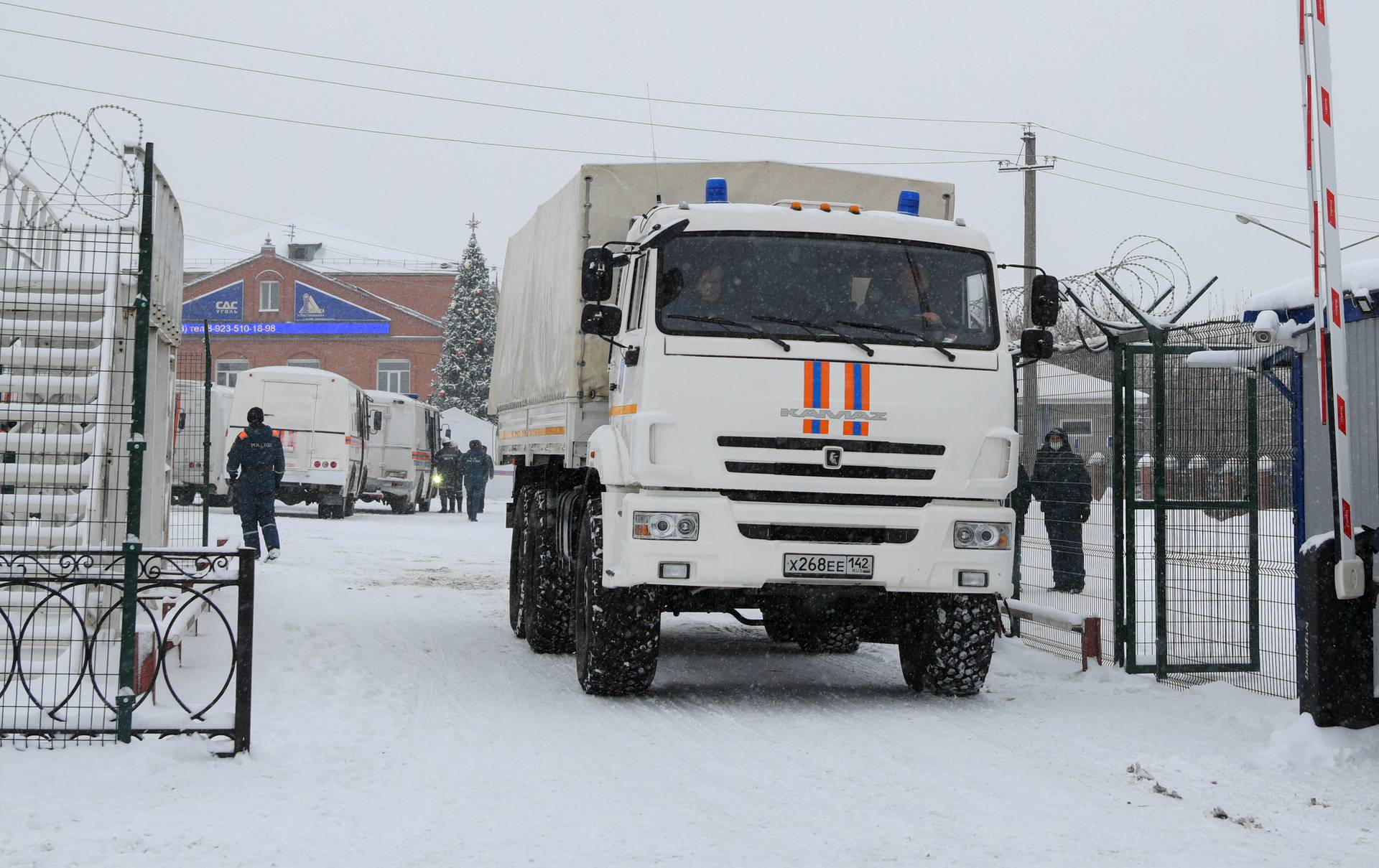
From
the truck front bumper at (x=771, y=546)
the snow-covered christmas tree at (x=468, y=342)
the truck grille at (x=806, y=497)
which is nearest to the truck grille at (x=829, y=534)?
the truck front bumper at (x=771, y=546)

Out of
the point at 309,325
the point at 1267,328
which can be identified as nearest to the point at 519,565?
the point at 1267,328

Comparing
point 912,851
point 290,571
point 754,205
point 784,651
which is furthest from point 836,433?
point 290,571

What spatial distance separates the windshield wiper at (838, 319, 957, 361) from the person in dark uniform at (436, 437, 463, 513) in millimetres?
28369

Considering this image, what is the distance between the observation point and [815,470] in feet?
26.4

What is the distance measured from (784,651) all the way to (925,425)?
4141mm

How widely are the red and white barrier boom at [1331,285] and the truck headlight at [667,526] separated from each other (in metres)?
3.27

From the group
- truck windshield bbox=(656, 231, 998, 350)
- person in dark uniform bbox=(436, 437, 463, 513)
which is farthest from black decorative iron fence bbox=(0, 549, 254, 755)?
person in dark uniform bbox=(436, 437, 463, 513)

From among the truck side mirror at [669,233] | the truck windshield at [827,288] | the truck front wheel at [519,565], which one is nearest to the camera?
the truck windshield at [827,288]

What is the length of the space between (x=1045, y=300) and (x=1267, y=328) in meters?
1.35

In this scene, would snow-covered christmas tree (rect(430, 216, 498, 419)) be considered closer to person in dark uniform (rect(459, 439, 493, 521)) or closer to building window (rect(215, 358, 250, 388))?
building window (rect(215, 358, 250, 388))

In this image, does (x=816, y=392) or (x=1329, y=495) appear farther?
(x=816, y=392)

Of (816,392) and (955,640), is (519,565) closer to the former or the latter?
(955,640)

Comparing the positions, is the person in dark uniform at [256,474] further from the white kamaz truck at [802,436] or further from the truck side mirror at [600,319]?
the truck side mirror at [600,319]

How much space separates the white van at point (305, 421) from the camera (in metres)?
29.4
